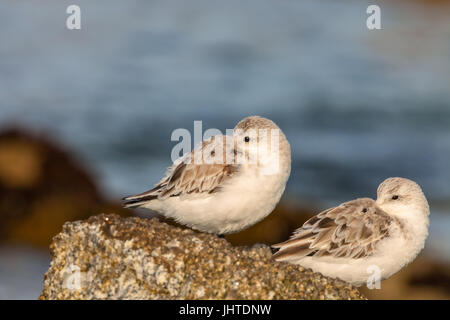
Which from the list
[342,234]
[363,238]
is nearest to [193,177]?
[342,234]

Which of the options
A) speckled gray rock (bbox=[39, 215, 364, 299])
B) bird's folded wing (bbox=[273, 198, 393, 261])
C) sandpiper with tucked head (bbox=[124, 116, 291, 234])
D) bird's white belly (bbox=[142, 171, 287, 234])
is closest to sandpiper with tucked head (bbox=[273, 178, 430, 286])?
bird's folded wing (bbox=[273, 198, 393, 261])

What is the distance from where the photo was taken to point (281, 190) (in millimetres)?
9297

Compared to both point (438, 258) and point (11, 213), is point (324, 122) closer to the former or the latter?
point (438, 258)

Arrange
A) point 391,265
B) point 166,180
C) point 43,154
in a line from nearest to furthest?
point 391,265
point 166,180
point 43,154

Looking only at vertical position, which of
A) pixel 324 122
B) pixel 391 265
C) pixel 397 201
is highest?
pixel 324 122

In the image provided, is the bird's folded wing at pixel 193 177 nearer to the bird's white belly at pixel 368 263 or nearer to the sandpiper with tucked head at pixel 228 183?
the sandpiper with tucked head at pixel 228 183

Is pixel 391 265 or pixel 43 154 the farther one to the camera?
pixel 43 154

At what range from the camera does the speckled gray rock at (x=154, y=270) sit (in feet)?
22.7

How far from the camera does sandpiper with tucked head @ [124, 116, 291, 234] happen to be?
29.8ft

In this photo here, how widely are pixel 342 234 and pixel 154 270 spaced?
9.52 ft

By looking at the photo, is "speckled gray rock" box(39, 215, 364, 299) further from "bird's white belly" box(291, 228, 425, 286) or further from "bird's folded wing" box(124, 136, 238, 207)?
"bird's folded wing" box(124, 136, 238, 207)

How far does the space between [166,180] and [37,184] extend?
654 centimetres
